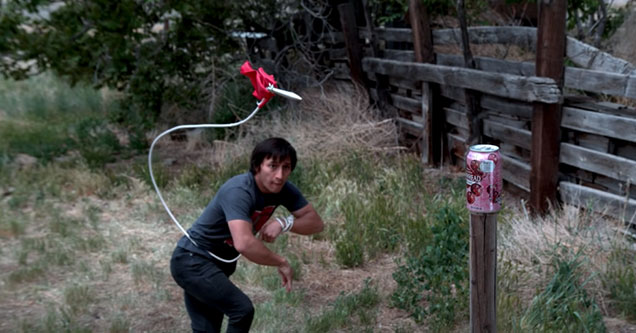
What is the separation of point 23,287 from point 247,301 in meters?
2.77

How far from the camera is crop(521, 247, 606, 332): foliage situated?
410 cm

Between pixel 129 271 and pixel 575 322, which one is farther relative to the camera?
pixel 129 271

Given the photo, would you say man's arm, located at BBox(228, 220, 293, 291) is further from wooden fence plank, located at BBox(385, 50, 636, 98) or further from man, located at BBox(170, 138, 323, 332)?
wooden fence plank, located at BBox(385, 50, 636, 98)

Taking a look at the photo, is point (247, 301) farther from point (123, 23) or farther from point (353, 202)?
point (123, 23)

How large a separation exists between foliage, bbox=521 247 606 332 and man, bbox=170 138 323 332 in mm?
1545

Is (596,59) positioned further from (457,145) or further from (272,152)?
(272,152)

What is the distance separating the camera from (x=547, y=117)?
5.78 meters

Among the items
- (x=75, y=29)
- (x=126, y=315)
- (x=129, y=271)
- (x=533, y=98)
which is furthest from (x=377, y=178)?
(x=75, y=29)

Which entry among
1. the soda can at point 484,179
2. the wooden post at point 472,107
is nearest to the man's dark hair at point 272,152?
the soda can at point 484,179

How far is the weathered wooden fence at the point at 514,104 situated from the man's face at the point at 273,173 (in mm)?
2867

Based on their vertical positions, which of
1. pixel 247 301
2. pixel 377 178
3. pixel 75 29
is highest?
pixel 75 29

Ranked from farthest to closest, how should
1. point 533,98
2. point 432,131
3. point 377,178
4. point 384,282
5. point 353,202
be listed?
point 432,131
point 377,178
point 353,202
point 533,98
point 384,282

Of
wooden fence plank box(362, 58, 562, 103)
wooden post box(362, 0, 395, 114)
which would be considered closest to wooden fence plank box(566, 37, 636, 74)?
wooden fence plank box(362, 58, 562, 103)

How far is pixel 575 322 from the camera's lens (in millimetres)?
4215
